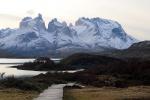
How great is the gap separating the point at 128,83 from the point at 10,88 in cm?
2684

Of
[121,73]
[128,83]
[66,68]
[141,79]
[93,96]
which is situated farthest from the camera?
[66,68]

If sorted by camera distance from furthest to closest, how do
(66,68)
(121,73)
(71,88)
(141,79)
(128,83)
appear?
(66,68)
(121,73)
(141,79)
(128,83)
(71,88)

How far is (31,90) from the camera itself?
6750cm

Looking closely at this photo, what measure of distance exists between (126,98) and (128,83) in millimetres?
32354

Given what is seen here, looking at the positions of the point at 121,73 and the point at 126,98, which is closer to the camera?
the point at 126,98

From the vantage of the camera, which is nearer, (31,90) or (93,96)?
(93,96)

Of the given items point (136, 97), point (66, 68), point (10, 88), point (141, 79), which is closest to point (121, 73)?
point (141, 79)

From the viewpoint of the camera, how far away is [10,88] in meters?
69.4

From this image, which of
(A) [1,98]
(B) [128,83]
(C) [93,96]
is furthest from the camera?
(B) [128,83]

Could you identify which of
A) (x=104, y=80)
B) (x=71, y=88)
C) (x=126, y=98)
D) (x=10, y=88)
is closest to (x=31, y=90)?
(x=10, y=88)

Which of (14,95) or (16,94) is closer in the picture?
(14,95)

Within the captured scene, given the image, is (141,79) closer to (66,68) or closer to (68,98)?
(68,98)

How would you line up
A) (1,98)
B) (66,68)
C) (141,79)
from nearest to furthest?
(1,98), (141,79), (66,68)

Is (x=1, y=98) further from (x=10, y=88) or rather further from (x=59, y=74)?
(x=59, y=74)
